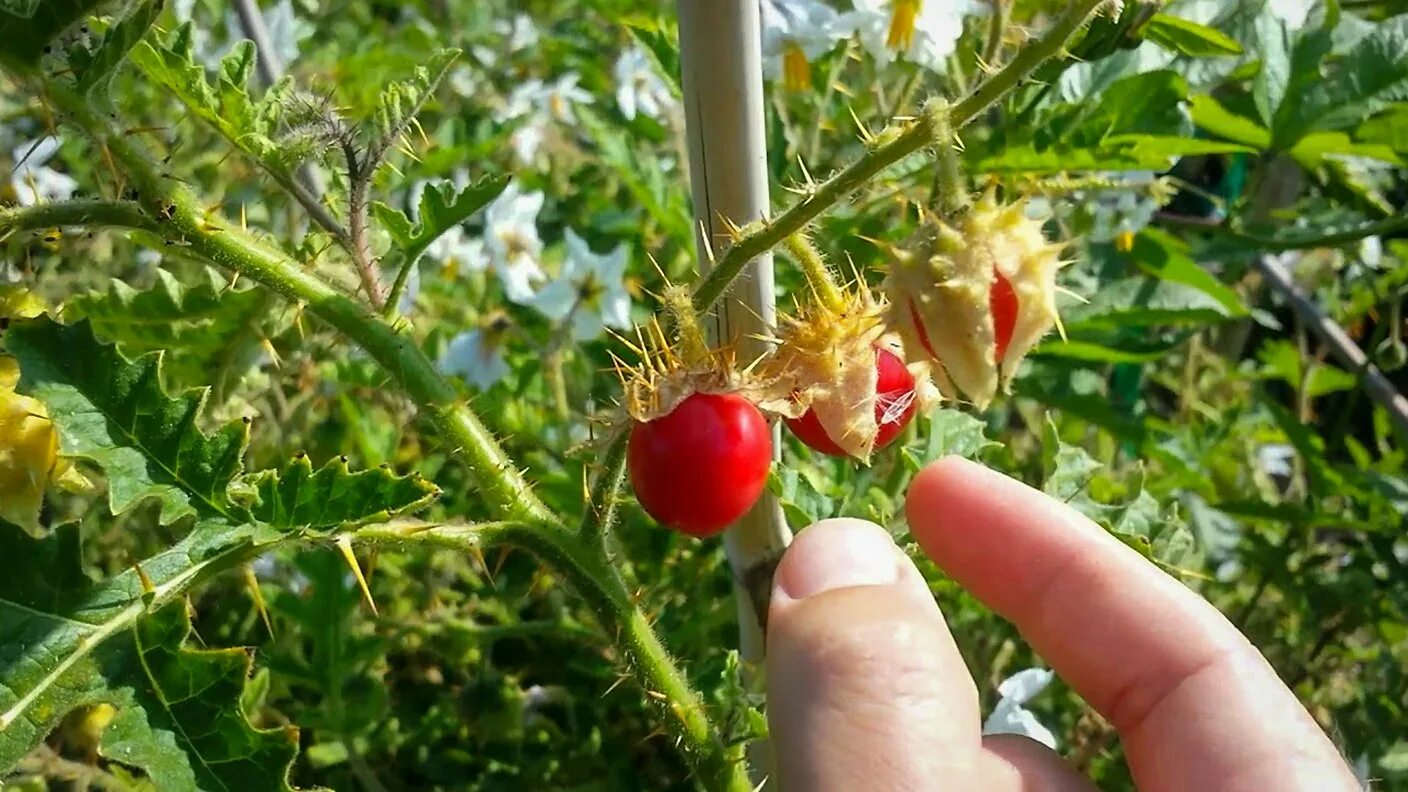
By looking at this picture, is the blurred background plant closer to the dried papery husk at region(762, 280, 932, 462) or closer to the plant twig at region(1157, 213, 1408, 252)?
the plant twig at region(1157, 213, 1408, 252)

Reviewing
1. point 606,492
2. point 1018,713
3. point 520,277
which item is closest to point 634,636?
point 606,492

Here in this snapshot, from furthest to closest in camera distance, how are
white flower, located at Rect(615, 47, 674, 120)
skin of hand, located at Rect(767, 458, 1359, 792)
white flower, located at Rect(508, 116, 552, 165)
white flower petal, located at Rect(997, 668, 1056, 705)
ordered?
white flower, located at Rect(508, 116, 552, 165) < white flower, located at Rect(615, 47, 674, 120) < white flower petal, located at Rect(997, 668, 1056, 705) < skin of hand, located at Rect(767, 458, 1359, 792)

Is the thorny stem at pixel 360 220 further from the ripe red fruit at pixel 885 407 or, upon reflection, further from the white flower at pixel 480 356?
the white flower at pixel 480 356

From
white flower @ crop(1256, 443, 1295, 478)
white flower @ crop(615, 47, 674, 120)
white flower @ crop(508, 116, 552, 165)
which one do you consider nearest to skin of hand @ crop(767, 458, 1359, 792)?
white flower @ crop(615, 47, 674, 120)

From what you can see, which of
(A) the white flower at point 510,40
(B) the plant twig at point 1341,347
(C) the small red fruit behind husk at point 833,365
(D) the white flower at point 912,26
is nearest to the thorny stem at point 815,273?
(C) the small red fruit behind husk at point 833,365

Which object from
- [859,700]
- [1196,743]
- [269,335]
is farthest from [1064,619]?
[269,335]

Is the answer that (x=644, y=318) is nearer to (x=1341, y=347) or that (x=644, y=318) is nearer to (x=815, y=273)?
(x=815, y=273)
